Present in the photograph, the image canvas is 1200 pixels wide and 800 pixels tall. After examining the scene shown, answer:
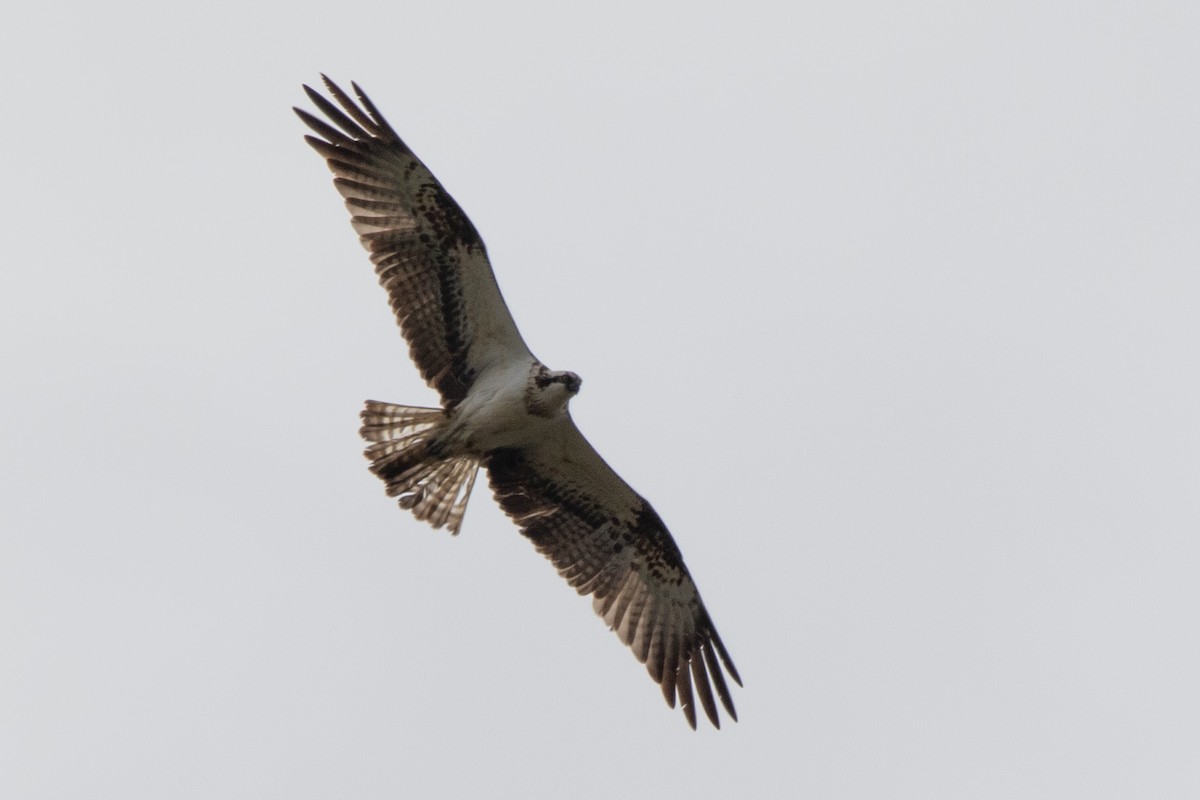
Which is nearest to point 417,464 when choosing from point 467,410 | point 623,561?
point 467,410

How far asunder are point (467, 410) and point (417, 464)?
1.87 feet

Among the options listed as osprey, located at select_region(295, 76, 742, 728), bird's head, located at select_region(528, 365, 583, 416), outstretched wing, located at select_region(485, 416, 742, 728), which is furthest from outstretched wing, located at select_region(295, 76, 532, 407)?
outstretched wing, located at select_region(485, 416, 742, 728)

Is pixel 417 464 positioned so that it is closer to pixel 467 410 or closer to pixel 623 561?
pixel 467 410

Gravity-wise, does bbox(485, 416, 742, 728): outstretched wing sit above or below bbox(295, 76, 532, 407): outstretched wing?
below

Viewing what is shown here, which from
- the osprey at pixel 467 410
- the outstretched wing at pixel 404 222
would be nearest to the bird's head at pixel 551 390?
the osprey at pixel 467 410

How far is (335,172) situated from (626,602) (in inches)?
155

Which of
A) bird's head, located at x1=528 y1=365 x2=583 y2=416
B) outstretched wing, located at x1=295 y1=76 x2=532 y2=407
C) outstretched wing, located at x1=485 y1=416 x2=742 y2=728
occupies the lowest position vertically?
outstretched wing, located at x1=485 y1=416 x2=742 y2=728

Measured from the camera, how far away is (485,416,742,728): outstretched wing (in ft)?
46.5

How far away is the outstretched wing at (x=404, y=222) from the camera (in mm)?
13383

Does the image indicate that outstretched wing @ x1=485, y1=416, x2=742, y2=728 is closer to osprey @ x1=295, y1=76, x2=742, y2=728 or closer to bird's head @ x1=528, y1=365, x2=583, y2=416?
osprey @ x1=295, y1=76, x2=742, y2=728

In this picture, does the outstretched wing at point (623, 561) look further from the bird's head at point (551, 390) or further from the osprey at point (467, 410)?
the bird's head at point (551, 390)

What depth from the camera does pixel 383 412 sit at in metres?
13.6

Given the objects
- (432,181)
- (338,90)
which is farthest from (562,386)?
(338,90)

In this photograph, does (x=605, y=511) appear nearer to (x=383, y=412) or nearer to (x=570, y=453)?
(x=570, y=453)
